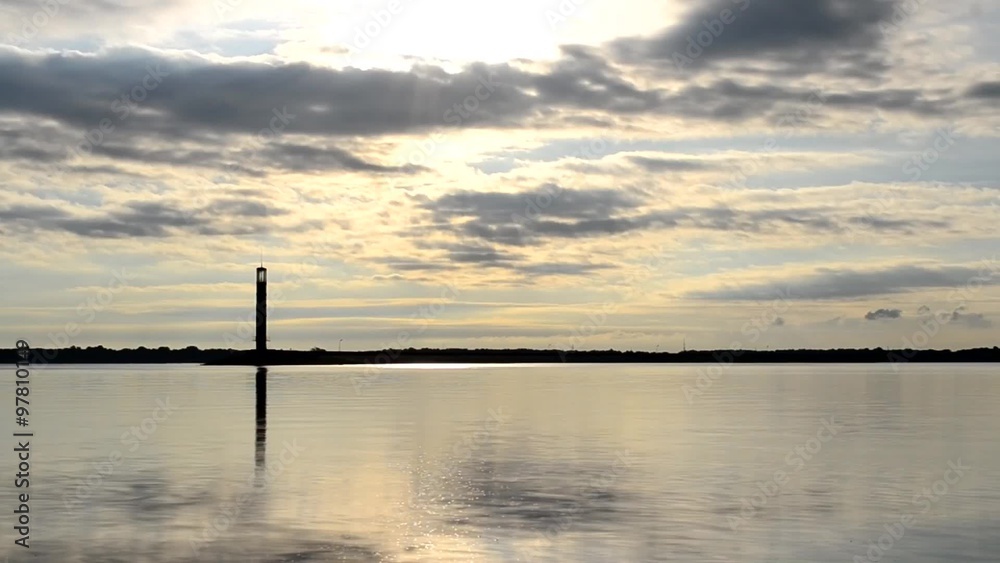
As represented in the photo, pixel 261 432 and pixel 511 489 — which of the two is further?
pixel 261 432

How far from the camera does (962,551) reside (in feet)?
77.3

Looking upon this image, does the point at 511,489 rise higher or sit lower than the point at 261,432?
lower

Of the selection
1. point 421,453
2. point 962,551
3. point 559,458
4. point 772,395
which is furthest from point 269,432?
point 772,395

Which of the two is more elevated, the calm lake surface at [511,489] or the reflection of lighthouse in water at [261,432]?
the reflection of lighthouse in water at [261,432]

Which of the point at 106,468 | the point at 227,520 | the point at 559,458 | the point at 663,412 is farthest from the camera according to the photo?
the point at 663,412

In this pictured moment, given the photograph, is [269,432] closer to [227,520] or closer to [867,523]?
[227,520]

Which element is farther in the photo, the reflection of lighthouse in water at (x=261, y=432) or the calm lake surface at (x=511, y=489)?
the reflection of lighthouse in water at (x=261, y=432)

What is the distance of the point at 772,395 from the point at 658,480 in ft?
215

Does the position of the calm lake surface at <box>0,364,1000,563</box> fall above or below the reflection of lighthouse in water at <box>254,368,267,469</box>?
below

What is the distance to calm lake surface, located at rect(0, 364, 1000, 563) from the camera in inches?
939

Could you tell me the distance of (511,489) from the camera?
3247cm

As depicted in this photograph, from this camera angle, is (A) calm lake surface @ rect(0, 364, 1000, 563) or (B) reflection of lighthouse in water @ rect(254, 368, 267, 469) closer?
(A) calm lake surface @ rect(0, 364, 1000, 563)

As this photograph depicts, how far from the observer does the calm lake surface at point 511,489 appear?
939 inches

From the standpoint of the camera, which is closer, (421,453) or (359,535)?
(359,535)
